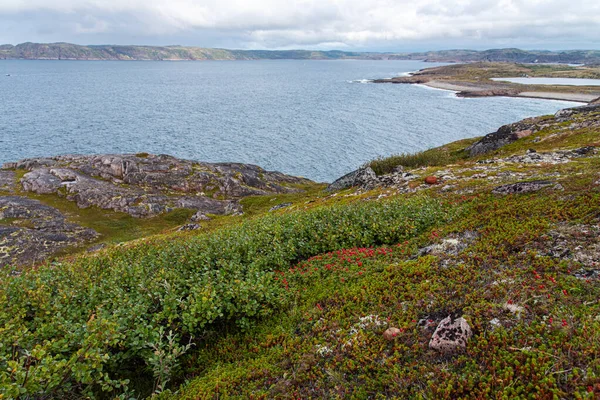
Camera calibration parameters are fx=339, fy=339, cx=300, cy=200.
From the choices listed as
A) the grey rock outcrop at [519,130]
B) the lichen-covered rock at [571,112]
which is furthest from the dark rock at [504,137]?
the lichen-covered rock at [571,112]

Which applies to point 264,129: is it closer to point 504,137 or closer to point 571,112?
point 504,137

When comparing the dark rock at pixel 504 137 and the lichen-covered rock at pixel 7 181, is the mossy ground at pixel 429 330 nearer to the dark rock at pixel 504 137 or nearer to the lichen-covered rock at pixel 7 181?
the dark rock at pixel 504 137

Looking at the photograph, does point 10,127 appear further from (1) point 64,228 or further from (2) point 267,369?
(2) point 267,369

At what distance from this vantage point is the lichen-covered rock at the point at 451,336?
895 centimetres

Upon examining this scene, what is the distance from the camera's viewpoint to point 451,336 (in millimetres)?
9172

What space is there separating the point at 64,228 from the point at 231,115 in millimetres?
122552

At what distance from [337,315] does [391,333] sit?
7.08 ft

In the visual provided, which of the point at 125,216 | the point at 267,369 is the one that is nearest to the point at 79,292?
the point at 267,369

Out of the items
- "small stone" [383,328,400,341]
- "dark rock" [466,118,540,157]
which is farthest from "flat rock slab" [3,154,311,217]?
"small stone" [383,328,400,341]

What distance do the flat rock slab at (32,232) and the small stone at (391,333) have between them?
6150 centimetres

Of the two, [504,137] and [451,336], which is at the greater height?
[504,137]

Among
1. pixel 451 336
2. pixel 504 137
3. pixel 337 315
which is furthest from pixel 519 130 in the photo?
pixel 451 336

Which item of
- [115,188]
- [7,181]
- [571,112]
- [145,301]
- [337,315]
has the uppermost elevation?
[571,112]

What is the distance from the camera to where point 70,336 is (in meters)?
9.66
